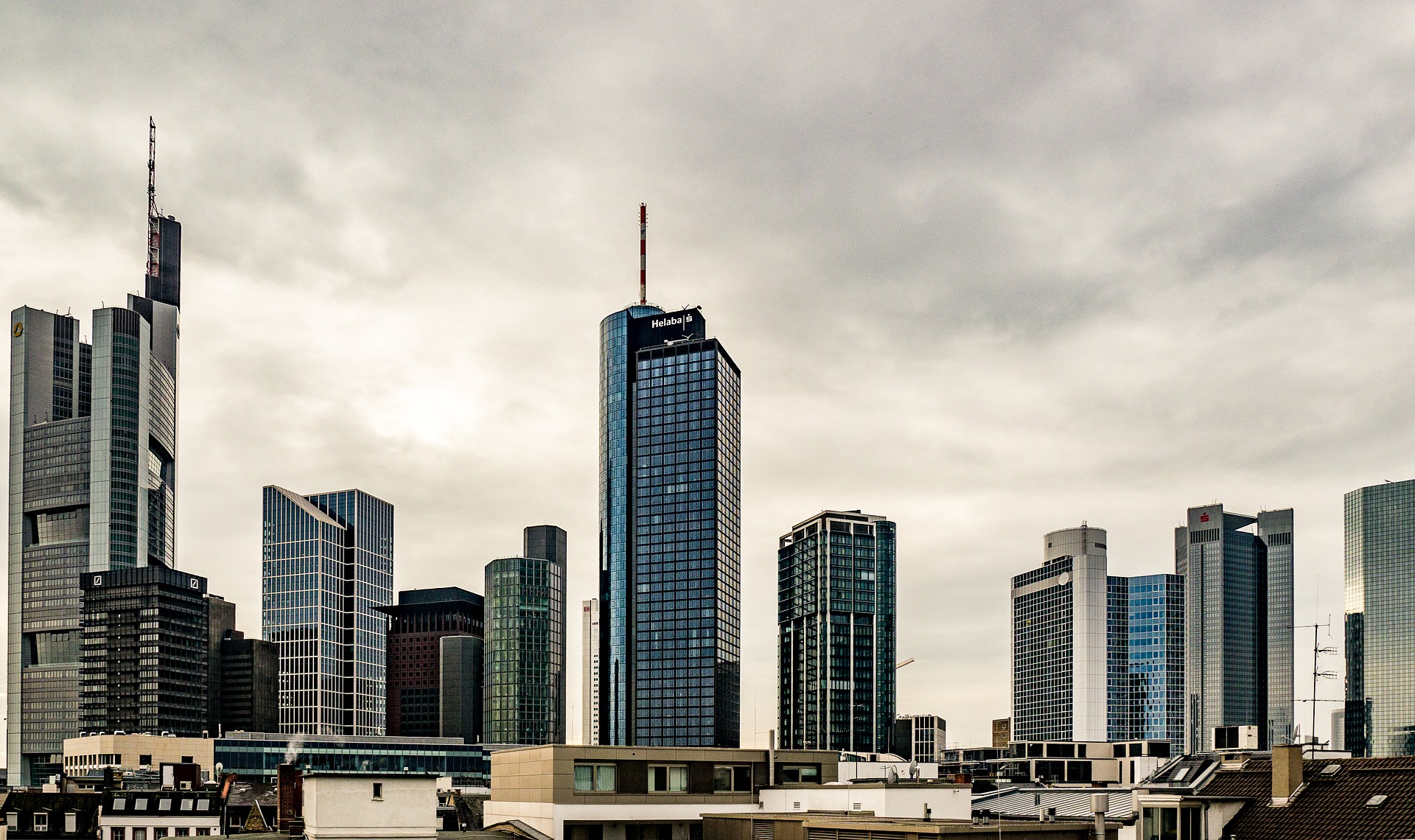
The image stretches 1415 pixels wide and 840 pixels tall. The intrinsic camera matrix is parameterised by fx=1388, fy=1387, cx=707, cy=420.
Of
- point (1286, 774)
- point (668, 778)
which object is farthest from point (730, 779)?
point (1286, 774)

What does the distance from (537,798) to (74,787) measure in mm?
91947

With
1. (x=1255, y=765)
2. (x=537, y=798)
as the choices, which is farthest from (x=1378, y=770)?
(x=537, y=798)

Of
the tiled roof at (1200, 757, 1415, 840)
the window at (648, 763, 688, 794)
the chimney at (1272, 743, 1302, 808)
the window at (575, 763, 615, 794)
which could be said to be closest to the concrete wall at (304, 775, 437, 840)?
the window at (575, 763, 615, 794)

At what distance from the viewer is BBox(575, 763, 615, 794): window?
6594cm

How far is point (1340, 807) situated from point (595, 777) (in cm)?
3279

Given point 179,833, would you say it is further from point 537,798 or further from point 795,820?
point 795,820

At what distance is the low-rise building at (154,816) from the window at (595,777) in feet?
169

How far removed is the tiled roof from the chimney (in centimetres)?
32

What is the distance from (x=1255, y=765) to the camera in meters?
66.4

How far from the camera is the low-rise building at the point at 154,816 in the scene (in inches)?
4144

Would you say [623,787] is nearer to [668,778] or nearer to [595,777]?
[595,777]

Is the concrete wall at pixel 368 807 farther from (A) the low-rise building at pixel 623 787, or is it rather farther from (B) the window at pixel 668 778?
(B) the window at pixel 668 778

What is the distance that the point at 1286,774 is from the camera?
6059cm

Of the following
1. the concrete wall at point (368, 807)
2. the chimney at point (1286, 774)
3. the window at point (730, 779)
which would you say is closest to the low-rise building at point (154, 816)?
the window at point (730, 779)
